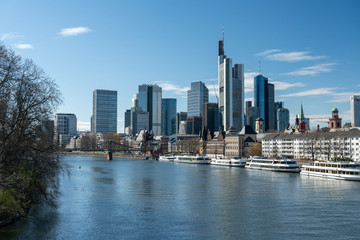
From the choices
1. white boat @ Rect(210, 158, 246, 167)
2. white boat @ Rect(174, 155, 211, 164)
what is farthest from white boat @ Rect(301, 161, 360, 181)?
white boat @ Rect(174, 155, 211, 164)

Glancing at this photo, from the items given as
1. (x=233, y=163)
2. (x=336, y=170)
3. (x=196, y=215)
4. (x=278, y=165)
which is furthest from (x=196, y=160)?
(x=196, y=215)

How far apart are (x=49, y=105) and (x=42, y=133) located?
89.4 inches

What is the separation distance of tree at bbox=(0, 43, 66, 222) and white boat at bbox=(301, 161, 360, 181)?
6157 cm

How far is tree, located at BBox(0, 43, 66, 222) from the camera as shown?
29.9 m

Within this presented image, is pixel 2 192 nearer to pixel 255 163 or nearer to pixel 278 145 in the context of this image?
pixel 255 163

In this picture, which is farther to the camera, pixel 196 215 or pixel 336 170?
pixel 336 170

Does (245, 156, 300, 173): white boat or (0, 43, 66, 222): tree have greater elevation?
(0, 43, 66, 222): tree

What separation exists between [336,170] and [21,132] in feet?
224

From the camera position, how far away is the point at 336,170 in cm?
8394

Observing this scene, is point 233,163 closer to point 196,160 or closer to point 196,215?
point 196,160

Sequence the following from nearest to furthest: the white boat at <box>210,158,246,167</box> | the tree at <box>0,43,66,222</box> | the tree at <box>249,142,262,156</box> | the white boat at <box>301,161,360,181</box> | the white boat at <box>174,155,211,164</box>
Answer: the tree at <box>0,43,66,222</box> < the white boat at <box>301,161,360,181</box> < the white boat at <box>210,158,246,167</box> < the white boat at <box>174,155,211,164</box> < the tree at <box>249,142,262,156</box>

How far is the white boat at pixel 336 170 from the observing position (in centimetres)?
8000

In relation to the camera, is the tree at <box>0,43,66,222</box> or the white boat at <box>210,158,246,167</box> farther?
the white boat at <box>210,158,246,167</box>

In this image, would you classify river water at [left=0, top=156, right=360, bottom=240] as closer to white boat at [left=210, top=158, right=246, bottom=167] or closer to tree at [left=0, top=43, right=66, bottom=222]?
tree at [left=0, top=43, right=66, bottom=222]
